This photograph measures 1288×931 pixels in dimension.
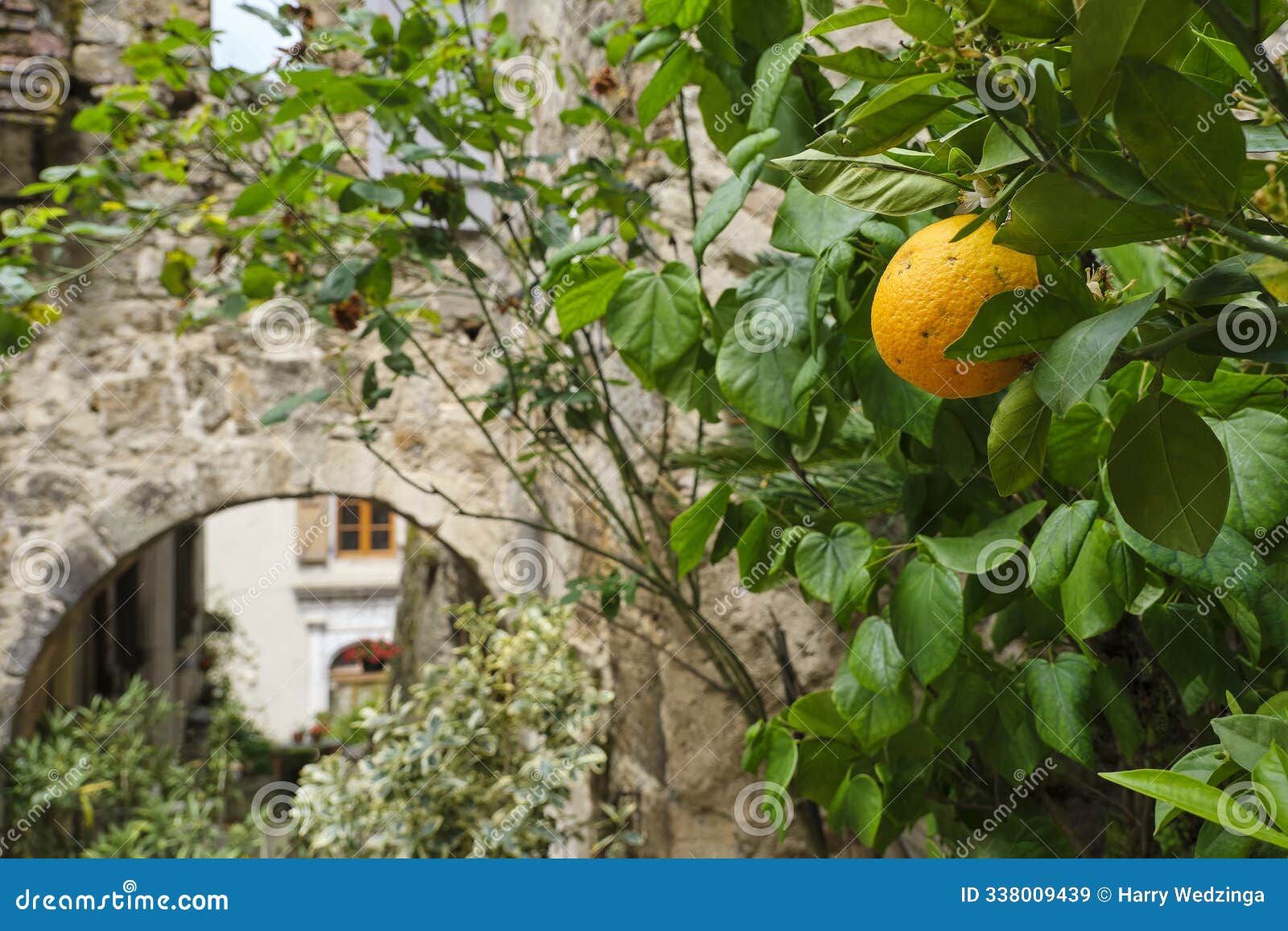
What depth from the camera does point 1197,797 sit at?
43cm

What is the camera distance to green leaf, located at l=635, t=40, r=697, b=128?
2.92 ft

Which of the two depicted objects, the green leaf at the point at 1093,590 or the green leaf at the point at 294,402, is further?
the green leaf at the point at 294,402

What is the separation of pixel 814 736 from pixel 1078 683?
25cm

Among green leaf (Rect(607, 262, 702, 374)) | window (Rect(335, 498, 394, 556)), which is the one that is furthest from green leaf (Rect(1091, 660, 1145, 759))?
window (Rect(335, 498, 394, 556))

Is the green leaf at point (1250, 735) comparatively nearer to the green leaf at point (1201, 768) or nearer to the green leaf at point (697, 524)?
the green leaf at point (1201, 768)

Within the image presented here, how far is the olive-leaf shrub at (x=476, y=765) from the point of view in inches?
84.4

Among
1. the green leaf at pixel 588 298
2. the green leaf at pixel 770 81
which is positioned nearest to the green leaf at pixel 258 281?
the green leaf at pixel 588 298

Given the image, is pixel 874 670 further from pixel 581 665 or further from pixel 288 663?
pixel 288 663

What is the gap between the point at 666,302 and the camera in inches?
34.5

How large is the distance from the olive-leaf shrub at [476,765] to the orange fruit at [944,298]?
173 centimetres

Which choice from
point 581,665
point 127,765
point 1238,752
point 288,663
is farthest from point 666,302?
point 288,663
